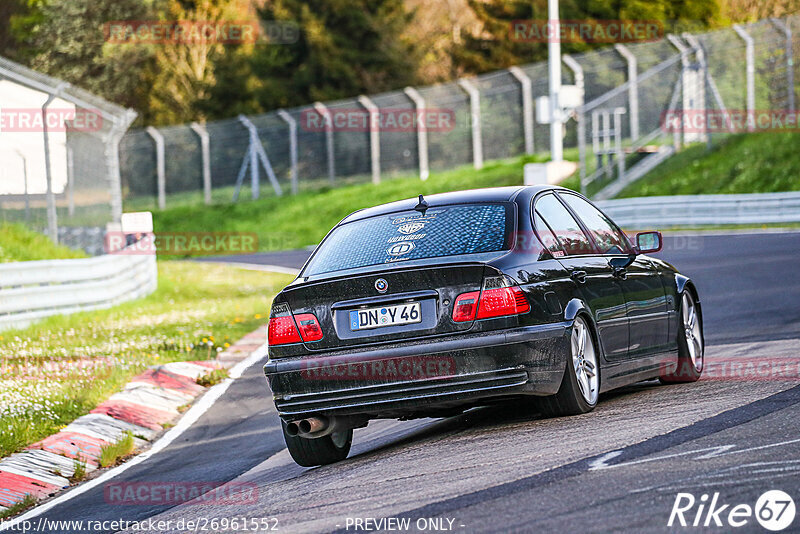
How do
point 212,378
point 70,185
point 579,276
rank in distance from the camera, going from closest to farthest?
point 579,276 < point 212,378 < point 70,185

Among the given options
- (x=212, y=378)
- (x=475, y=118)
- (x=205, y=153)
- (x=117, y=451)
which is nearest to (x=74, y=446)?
(x=117, y=451)

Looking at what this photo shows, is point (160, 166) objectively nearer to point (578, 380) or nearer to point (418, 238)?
point (418, 238)

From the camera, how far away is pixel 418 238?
736 centimetres

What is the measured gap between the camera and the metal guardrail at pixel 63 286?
48.7ft

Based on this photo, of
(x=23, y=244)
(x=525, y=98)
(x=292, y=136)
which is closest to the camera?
(x=23, y=244)

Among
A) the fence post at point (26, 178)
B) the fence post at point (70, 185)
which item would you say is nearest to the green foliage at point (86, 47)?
the fence post at point (70, 185)

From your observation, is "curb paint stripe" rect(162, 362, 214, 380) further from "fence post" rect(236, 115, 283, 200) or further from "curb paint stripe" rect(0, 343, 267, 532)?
"fence post" rect(236, 115, 283, 200)

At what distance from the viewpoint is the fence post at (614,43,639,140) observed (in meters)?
34.3

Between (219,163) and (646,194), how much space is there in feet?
56.9

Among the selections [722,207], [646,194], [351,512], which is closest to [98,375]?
[351,512]

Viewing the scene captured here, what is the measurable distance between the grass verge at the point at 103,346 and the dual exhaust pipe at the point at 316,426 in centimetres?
232

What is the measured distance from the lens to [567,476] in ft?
18.6

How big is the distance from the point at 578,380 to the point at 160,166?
37.7 m

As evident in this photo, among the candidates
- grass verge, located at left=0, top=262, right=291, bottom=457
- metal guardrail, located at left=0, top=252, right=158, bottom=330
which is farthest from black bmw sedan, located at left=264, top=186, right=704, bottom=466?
metal guardrail, located at left=0, top=252, right=158, bottom=330
